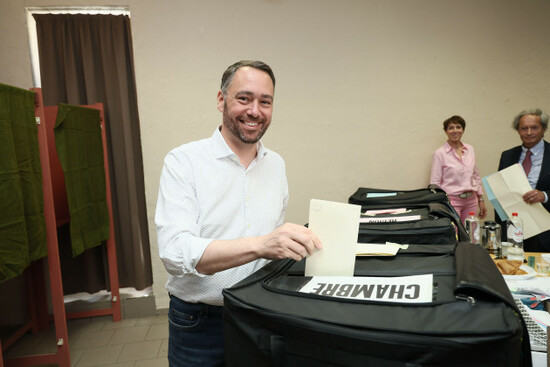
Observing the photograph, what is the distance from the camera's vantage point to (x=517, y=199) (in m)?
2.15

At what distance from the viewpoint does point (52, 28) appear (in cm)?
300

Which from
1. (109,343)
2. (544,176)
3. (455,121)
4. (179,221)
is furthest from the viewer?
(455,121)

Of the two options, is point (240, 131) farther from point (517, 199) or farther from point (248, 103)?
point (517, 199)

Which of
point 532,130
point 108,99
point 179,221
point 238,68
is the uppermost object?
point 108,99

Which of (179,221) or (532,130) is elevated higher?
(532,130)

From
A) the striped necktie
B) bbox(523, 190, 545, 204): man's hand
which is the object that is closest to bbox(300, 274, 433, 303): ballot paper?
bbox(523, 190, 545, 204): man's hand

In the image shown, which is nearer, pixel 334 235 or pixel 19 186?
pixel 334 235

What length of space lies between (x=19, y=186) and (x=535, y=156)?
3430 mm

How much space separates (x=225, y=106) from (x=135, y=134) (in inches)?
92.9

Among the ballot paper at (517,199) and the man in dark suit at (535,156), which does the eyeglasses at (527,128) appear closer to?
the man in dark suit at (535,156)

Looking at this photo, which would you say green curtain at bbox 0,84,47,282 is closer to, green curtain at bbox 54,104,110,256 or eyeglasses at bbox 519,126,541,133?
green curtain at bbox 54,104,110,256

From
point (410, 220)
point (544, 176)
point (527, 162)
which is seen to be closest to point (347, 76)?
point (527, 162)

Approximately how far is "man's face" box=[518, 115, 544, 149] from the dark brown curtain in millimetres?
3187

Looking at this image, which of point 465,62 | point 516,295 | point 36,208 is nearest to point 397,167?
point 465,62
